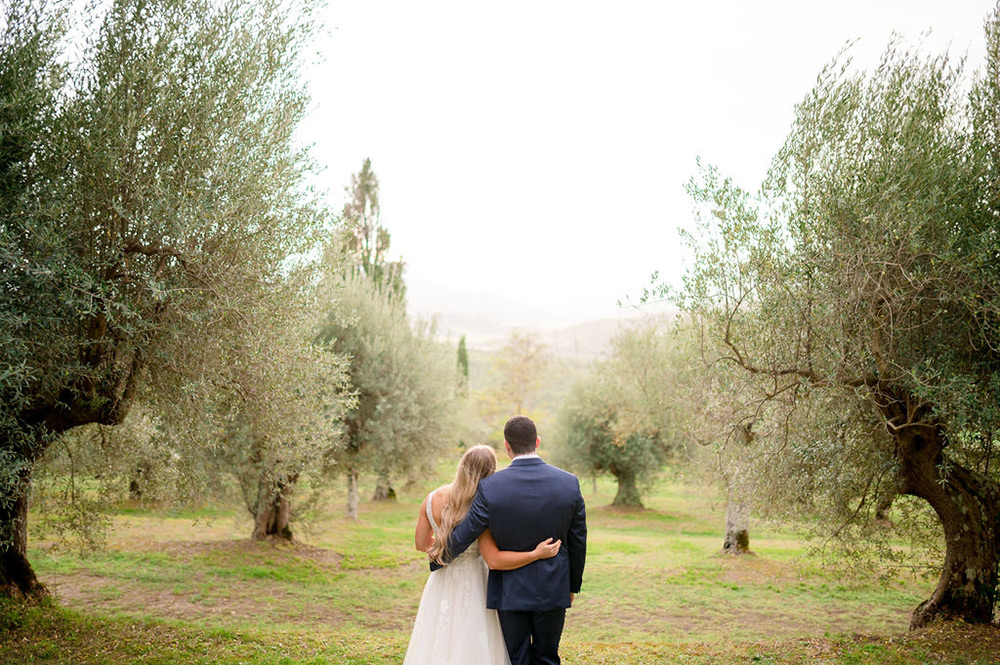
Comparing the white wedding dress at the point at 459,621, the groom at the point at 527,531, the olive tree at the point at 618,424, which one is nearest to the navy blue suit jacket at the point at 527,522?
the groom at the point at 527,531

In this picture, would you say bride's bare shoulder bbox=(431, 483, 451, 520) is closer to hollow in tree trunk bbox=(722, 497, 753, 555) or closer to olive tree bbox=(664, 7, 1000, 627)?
olive tree bbox=(664, 7, 1000, 627)

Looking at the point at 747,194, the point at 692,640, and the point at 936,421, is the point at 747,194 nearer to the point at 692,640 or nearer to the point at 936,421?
the point at 936,421

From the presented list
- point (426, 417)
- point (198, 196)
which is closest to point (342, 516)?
point (426, 417)

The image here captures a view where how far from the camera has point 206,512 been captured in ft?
86.6

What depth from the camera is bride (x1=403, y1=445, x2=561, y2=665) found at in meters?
5.48

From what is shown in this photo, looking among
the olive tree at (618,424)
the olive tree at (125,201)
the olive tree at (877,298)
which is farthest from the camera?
the olive tree at (618,424)

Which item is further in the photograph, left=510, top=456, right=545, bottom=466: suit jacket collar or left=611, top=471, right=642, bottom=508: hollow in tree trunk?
left=611, top=471, right=642, bottom=508: hollow in tree trunk

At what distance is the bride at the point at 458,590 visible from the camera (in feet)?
18.0

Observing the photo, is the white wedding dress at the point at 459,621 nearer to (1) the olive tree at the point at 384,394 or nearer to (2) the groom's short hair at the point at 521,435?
(2) the groom's short hair at the point at 521,435

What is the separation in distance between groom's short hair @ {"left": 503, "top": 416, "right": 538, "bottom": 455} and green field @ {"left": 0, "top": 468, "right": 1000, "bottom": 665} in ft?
15.9

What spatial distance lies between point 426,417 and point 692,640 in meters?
11.4

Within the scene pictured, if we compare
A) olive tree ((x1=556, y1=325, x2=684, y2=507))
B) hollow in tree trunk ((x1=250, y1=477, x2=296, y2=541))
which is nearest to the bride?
hollow in tree trunk ((x1=250, y1=477, x2=296, y2=541))

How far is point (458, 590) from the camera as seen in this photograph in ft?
18.6

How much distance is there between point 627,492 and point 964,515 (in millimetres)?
24863
